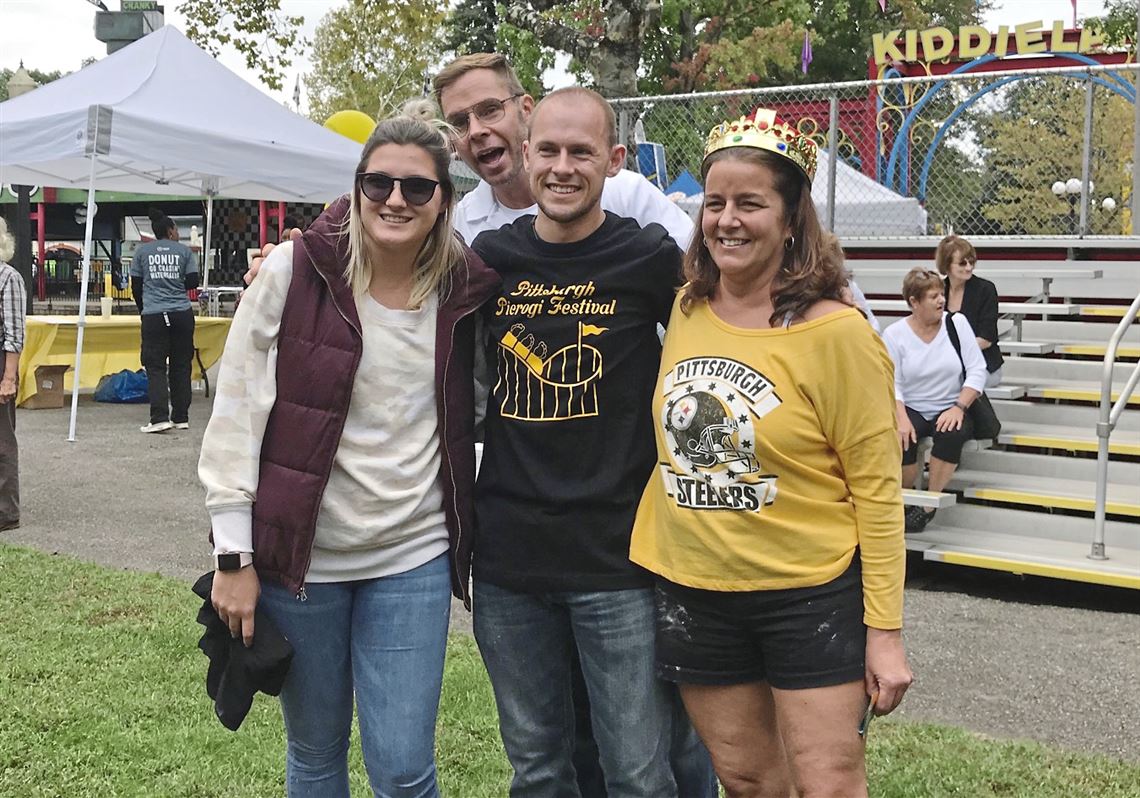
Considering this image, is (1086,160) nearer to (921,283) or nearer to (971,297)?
(971,297)

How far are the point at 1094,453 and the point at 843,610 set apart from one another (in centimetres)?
623

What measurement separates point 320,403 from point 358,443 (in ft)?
0.38

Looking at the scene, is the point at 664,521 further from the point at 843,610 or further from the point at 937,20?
the point at 937,20

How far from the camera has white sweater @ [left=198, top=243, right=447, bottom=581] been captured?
2432 millimetres

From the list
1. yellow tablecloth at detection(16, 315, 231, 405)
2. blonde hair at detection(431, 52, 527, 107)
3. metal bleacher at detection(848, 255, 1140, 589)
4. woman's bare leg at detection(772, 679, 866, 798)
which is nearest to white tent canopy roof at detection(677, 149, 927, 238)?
metal bleacher at detection(848, 255, 1140, 589)

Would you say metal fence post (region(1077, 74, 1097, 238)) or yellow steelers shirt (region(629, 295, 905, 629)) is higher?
metal fence post (region(1077, 74, 1097, 238))

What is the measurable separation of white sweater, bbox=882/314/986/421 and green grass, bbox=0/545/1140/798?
3359 millimetres

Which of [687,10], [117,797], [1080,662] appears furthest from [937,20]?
[117,797]

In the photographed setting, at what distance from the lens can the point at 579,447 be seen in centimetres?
242

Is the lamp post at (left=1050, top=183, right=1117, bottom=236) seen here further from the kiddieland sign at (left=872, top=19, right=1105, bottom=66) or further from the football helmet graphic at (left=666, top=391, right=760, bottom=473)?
the kiddieland sign at (left=872, top=19, right=1105, bottom=66)

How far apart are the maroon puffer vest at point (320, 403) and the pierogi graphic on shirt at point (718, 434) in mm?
470

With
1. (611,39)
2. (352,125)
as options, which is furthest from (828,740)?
(352,125)

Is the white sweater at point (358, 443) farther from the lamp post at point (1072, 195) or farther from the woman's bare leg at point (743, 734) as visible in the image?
the lamp post at point (1072, 195)

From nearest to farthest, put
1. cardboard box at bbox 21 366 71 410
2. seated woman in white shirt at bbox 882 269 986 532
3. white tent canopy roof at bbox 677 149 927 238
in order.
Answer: seated woman in white shirt at bbox 882 269 986 532 → white tent canopy roof at bbox 677 149 927 238 → cardboard box at bbox 21 366 71 410
